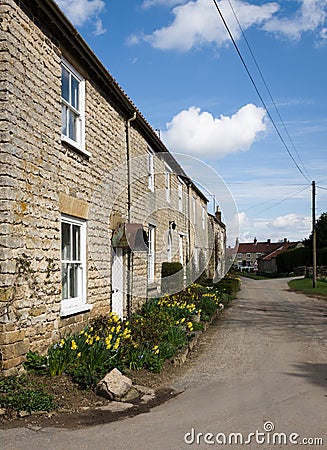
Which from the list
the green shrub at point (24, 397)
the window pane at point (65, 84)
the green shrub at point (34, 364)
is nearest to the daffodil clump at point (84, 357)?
the green shrub at point (34, 364)

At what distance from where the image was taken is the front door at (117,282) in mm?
12453

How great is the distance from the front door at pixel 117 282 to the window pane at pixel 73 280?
2392mm

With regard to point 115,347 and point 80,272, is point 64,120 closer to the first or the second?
point 80,272

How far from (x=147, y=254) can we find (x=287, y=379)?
27.1 feet

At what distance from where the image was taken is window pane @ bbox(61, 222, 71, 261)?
9398 mm

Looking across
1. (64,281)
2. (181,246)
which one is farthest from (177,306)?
(181,246)

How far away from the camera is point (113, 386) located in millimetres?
6949

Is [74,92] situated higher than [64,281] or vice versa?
[74,92]

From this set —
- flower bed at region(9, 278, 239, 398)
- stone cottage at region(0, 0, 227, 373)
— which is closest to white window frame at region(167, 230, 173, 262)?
stone cottage at region(0, 0, 227, 373)

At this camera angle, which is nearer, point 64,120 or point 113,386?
point 113,386

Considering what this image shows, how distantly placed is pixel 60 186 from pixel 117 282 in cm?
440

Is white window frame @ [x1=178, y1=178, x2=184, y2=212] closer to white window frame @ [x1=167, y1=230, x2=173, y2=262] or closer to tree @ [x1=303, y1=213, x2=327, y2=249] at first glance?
white window frame @ [x1=167, y1=230, x2=173, y2=262]

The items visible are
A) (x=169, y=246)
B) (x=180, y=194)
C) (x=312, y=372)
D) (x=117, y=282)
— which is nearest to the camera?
(x=312, y=372)

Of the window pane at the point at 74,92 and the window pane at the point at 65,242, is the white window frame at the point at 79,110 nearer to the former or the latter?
the window pane at the point at 74,92
